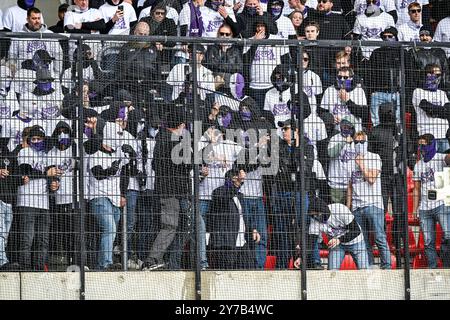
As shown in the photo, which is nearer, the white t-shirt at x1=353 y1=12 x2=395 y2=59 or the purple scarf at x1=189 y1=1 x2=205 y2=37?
the purple scarf at x1=189 y1=1 x2=205 y2=37

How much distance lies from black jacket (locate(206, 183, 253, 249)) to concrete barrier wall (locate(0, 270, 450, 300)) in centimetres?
33

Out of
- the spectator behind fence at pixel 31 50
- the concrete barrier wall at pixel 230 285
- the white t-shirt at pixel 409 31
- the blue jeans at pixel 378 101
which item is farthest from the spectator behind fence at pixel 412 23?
the spectator behind fence at pixel 31 50

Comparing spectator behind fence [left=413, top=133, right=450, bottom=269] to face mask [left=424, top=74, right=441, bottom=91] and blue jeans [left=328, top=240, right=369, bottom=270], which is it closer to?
face mask [left=424, top=74, right=441, bottom=91]

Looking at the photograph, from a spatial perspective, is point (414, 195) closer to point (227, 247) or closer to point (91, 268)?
point (227, 247)

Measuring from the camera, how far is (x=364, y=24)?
661 inches

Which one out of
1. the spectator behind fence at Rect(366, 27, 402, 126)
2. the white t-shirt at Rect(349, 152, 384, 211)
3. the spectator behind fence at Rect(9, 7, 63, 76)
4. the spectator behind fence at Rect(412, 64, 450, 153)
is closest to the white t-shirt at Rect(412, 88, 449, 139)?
the spectator behind fence at Rect(412, 64, 450, 153)

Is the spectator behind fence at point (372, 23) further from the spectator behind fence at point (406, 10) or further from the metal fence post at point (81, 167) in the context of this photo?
the metal fence post at point (81, 167)

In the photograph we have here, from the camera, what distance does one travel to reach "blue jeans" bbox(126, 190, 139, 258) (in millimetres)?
12781

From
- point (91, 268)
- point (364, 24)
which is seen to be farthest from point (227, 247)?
point (364, 24)

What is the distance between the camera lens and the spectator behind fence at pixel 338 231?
1312cm

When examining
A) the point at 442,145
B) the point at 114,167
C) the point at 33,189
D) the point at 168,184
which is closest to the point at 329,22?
the point at 442,145

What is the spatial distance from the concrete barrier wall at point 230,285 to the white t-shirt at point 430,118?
57.7 inches

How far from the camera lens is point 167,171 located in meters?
12.9

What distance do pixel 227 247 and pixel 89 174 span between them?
158 cm
